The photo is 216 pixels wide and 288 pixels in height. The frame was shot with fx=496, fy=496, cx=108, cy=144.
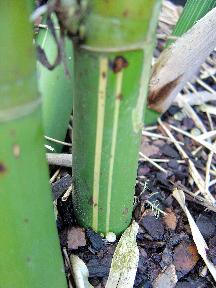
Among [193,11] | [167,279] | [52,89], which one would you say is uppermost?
[193,11]

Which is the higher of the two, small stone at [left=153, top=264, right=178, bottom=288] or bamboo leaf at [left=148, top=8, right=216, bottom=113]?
bamboo leaf at [left=148, top=8, right=216, bottom=113]

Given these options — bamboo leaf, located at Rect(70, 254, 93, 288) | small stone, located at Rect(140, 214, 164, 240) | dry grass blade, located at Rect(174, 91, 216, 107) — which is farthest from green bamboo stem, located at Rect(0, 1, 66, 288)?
dry grass blade, located at Rect(174, 91, 216, 107)

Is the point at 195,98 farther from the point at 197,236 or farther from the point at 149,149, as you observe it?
the point at 197,236

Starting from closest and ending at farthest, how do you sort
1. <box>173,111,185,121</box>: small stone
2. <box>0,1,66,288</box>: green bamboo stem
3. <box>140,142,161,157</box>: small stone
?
<box>0,1,66,288</box>: green bamboo stem < <box>140,142,161,157</box>: small stone < <box>173,111,185,121</box>: small stone

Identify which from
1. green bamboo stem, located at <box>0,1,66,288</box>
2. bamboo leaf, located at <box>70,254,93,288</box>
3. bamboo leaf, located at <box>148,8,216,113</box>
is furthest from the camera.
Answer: bamboo leaf, located at <box>148,8,216,113</box>

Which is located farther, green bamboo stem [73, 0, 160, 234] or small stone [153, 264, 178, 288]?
small stone [153, 264, 178, 288]

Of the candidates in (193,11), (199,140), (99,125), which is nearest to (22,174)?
(99,125)

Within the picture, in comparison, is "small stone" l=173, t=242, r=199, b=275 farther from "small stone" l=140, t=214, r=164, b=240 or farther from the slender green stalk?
the slender green stalk

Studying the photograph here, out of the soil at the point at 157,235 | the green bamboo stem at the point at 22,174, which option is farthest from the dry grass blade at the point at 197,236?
the green bamboo stem at the point at 22,174
